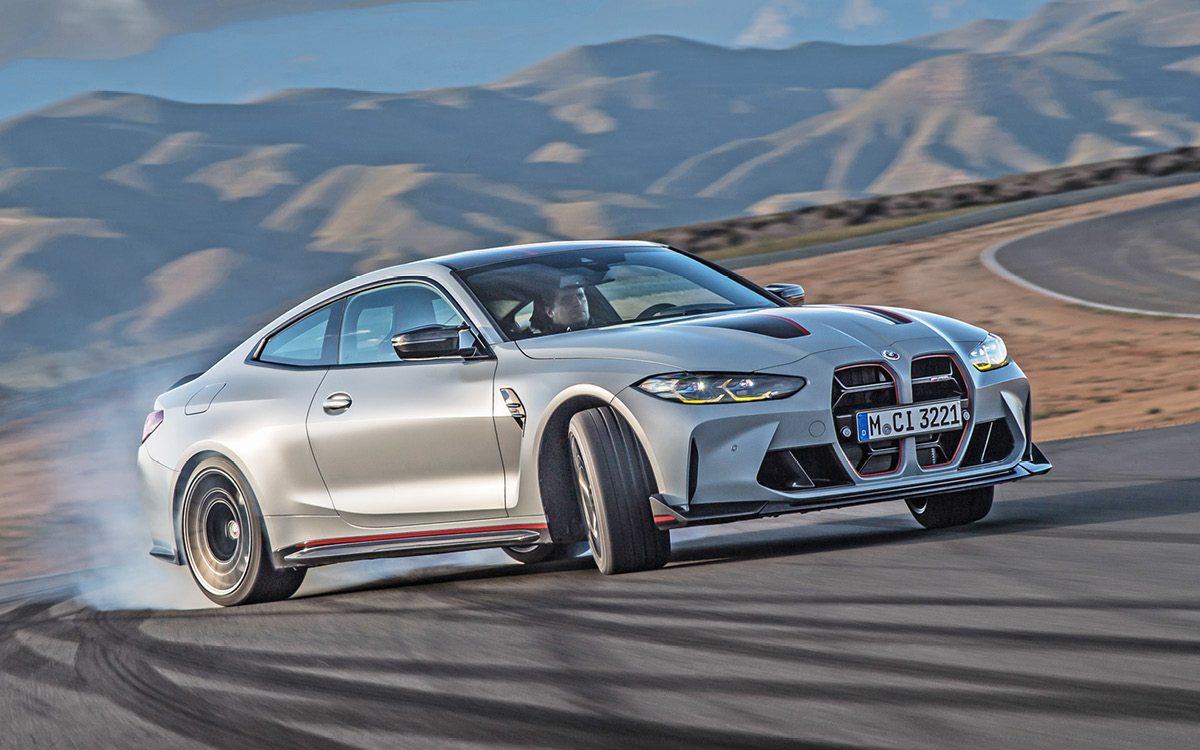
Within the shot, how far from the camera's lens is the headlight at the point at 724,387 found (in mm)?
5258


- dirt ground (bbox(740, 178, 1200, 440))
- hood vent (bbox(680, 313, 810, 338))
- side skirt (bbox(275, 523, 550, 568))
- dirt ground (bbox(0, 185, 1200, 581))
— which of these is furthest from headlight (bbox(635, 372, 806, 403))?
dirt ground (bbox(740, 178, 1200, 440))

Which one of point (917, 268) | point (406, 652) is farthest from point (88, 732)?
point (917, 268)

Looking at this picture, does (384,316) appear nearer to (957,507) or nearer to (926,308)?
(957,507)

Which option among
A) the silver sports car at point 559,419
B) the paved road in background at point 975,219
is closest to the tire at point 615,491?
the silver sports car at point 559,419

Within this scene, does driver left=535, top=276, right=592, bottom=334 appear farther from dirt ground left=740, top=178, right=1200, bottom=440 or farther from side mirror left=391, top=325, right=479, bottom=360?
dirt ground left=740, top=178, right=1200, bottom=440

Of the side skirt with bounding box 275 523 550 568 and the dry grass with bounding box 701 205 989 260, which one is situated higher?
the side skirt with bounding box 275 523 550 568

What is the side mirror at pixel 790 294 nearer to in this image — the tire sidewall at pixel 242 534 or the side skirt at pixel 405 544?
the side skirt at pixel 405 544

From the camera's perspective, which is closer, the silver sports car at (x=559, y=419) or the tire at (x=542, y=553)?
the silver sports car at (x=559, y=419)

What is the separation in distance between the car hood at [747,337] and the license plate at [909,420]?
0.26 m

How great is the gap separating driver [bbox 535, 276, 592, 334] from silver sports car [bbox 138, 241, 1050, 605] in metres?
0.01

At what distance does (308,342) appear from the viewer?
6734 mm

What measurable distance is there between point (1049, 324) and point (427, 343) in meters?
13.6

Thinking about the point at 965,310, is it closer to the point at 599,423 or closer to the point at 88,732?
the point at 599,423

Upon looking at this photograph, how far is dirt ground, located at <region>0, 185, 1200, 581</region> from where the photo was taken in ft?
39.6
